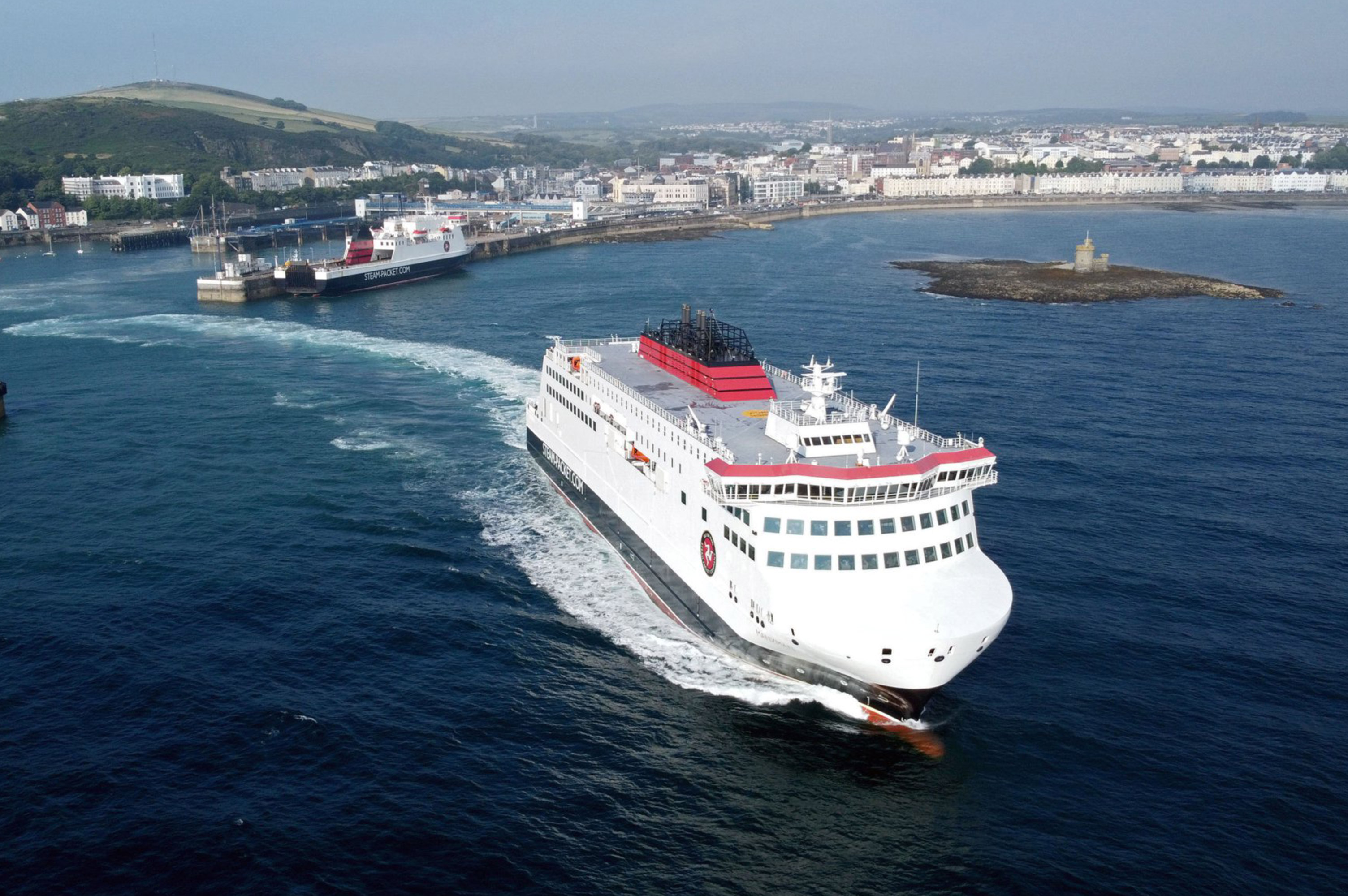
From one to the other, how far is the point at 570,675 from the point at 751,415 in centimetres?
1212

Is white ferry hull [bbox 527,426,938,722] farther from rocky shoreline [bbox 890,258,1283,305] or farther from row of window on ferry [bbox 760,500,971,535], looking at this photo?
rocky shoreline [bbox 890,258,1283,305]

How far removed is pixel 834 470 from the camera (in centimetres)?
2969

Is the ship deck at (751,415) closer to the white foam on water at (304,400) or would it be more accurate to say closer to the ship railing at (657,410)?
the ship railing at (657,410)

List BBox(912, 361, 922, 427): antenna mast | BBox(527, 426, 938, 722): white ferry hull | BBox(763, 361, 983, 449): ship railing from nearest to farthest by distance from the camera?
BBox(527, 426, 938, 722): white ferry hull < BBox(763, 361, 983, 449): ship railing < BBox(912, 361, 922, 427): antenna mast

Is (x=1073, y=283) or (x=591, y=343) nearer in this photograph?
(x=591, y=343)

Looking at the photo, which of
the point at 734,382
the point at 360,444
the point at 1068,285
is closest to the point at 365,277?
the point at 360,444

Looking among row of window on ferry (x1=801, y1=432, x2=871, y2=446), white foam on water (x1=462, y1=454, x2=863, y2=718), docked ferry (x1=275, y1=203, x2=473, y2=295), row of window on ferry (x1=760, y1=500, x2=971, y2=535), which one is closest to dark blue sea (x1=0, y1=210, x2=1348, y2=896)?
white foam on water (x1=462, y1=454, x2=863, y2=718)

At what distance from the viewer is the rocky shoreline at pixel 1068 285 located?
102750mm

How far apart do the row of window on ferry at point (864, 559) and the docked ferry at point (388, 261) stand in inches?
3645

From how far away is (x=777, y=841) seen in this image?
80.4ft

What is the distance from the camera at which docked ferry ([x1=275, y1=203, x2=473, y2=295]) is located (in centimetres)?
11169

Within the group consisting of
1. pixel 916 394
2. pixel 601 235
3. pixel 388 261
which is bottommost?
pixel 916 394

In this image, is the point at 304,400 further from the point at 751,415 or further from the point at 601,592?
the point at 751,415

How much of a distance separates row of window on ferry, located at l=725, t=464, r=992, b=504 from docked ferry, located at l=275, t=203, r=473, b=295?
299 feet
